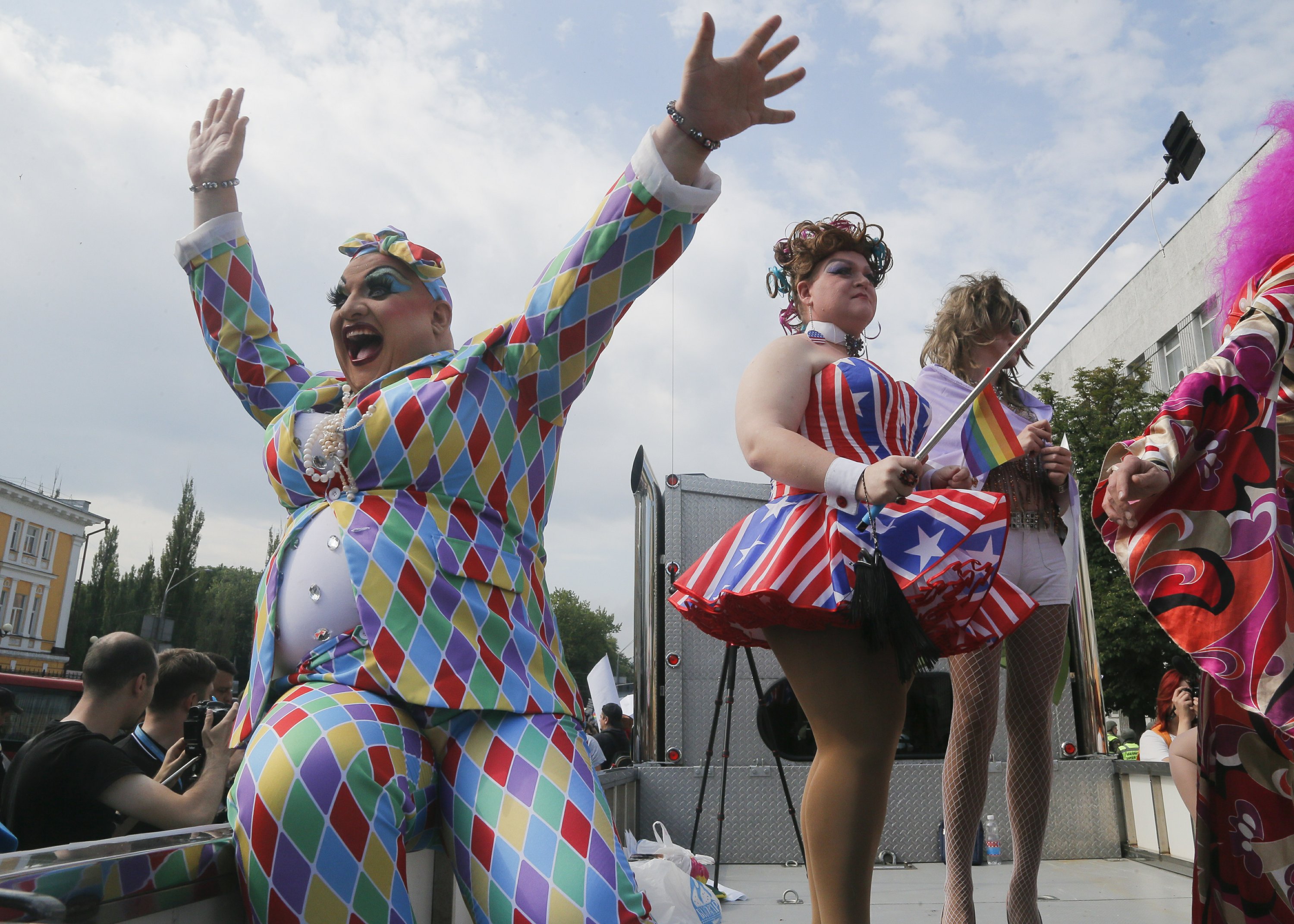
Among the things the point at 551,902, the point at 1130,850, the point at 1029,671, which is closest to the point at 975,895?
the point at 1029,671

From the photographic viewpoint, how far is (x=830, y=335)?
232cm

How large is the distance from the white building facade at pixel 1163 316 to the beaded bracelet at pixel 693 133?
66.9 feet

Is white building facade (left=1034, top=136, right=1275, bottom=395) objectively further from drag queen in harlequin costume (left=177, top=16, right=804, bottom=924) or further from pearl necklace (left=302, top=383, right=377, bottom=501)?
pearl necklace (left=302, top=383, right=377, bottom=501)

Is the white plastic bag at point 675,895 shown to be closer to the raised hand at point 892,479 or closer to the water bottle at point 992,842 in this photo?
the raised hand at point 892,479

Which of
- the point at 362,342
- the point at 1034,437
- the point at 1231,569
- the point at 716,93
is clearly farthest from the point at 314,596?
the point at 1034,437

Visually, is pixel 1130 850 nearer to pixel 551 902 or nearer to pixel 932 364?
pixel 932 364

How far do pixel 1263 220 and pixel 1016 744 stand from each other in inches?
55.6

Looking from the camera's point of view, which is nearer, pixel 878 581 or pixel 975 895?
pixel 878 581

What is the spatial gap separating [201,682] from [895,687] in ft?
10.9

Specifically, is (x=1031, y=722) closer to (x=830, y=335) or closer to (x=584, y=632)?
(x=830, y=335)

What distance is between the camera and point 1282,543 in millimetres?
1664

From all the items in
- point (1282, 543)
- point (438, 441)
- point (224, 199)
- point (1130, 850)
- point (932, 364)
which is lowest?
point (1130, 850)

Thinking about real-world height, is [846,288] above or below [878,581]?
above

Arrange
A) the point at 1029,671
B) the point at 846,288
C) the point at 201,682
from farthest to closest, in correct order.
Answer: the point at 201,682, the point at 1029,671, the point at 846,288
